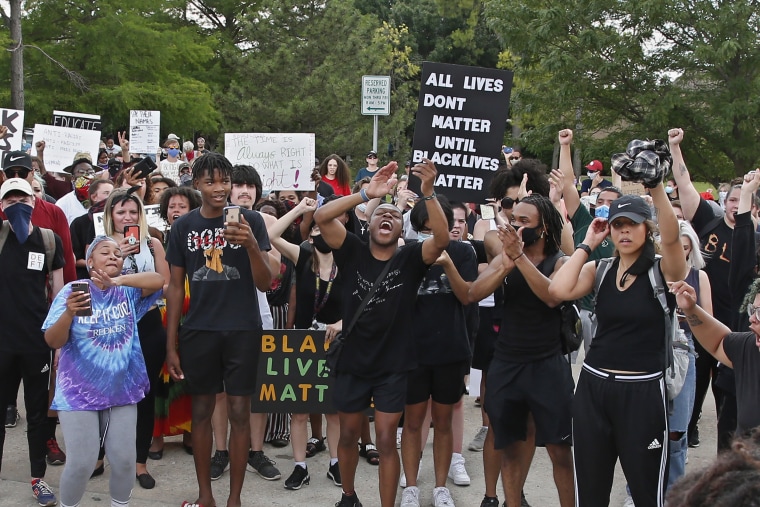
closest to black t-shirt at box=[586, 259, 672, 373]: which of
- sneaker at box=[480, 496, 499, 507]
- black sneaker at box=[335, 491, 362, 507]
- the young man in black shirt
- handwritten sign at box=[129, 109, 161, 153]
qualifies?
the young man in black shirt

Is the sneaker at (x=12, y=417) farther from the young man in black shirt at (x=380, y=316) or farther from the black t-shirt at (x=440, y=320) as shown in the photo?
the black t-shirt at (x=440, y=320)

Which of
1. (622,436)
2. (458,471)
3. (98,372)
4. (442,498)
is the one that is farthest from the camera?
(458,471)

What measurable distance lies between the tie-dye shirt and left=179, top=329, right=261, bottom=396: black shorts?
1.04ft

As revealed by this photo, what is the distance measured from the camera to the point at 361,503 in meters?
5.86

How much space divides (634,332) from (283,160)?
523 cm

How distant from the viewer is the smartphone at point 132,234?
5656 millimetres

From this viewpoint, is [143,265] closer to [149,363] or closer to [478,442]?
[149,363]

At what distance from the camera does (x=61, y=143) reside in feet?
35.2

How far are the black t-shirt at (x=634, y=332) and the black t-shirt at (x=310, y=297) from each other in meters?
2.13

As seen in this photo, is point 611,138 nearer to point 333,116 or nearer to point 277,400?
point 333,116

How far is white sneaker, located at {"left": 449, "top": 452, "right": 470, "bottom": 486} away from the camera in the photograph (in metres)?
6.22

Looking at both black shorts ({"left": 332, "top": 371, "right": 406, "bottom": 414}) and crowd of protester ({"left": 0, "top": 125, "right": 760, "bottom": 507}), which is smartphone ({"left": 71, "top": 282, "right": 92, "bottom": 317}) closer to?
crowd of protester ({"left": 0, "top": 125, "right": 760, "bottom": 507})

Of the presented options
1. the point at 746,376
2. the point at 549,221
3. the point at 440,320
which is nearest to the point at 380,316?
the point at 440,320

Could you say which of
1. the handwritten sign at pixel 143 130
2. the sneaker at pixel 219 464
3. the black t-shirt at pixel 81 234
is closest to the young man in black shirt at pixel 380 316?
the sneaker at pixel 219 464
